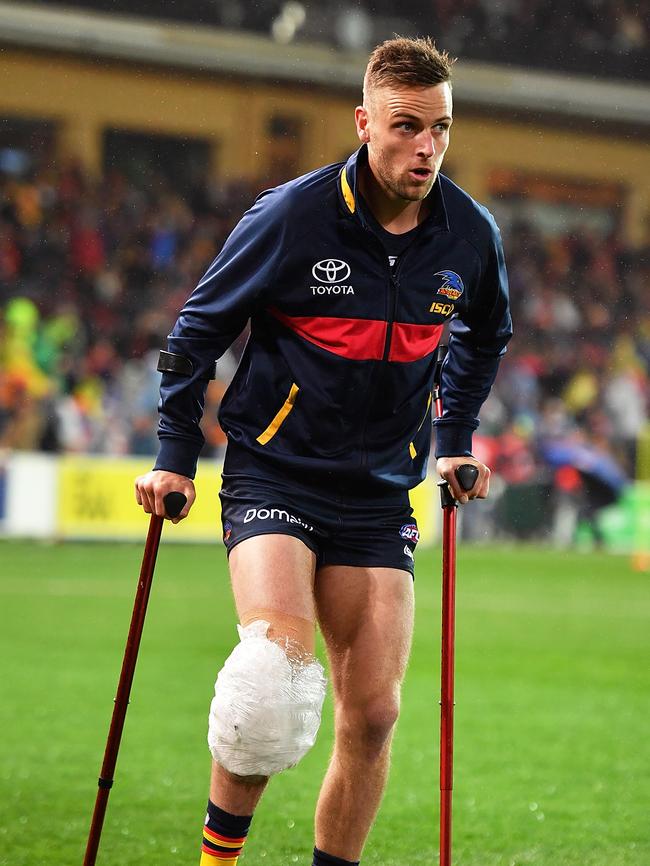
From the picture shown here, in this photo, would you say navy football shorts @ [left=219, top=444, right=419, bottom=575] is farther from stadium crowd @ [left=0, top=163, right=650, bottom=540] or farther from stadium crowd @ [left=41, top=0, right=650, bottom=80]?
stadium crowd @ [left=41, top=0, right=650, bottom=80]

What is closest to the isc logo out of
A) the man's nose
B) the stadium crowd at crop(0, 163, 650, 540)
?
the man's nose

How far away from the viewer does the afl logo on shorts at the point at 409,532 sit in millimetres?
4717

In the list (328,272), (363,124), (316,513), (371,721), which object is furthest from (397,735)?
(363,124)

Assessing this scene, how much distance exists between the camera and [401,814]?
6.43 m

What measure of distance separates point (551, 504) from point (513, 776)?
1613cm

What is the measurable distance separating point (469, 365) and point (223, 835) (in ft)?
5.52

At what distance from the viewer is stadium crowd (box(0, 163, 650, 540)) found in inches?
813

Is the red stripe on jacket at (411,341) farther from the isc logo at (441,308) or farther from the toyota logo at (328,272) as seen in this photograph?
the toyota logo at (328,272)

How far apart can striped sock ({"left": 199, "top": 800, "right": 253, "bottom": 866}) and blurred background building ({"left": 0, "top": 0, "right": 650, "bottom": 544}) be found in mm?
15644

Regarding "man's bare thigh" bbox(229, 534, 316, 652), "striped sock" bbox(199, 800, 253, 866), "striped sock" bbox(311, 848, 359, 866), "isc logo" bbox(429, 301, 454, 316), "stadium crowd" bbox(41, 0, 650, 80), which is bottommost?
"striped sock" bbox(311, 848, 359, 866)

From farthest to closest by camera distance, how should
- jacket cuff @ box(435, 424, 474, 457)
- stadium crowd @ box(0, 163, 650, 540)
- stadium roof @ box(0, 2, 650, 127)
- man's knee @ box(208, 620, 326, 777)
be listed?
stadium roof @ box(0, 2, 650, 127) → stadium crowd @ box(0, 163, 650, 540) → jacket cuff @ box(435, 424, 474, 457) → man's knee @ box(208, 620, 326, 777)

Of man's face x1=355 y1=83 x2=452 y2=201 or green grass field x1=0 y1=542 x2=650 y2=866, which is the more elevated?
man's face x1=355 y1=83 x2=452 y2=201

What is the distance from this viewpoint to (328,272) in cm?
447

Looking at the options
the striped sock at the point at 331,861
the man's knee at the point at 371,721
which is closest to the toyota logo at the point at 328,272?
the man's knee at the point at 371,721
